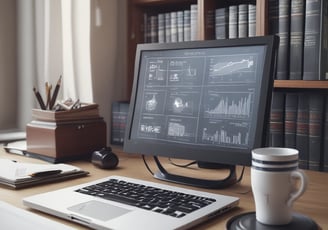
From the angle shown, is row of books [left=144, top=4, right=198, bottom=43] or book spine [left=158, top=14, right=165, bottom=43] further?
book spine [left=158, top=14, right=165, bottom=43]

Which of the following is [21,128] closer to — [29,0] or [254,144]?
[29,0]

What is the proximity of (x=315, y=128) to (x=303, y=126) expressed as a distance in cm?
4

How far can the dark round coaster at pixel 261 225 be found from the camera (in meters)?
0.81

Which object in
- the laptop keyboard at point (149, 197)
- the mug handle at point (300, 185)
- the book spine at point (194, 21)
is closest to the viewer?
the mug handle at point (300, 185)

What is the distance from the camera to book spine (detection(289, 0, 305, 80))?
4.67 feet

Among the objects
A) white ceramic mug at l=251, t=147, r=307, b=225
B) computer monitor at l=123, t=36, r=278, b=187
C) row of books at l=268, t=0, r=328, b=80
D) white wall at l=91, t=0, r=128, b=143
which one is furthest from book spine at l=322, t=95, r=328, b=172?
white wall at l=91, t=0, r=128, b=143

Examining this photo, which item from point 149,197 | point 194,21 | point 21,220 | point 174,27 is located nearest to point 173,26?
point 174,27

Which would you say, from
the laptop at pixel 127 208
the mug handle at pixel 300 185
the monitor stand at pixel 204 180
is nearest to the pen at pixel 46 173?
the laptop at pixel 127 208

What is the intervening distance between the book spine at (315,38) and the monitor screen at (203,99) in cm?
38

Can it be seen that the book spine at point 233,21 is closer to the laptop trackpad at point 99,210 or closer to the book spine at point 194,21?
the book spine at point 194,21

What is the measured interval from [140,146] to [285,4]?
2.20 ft

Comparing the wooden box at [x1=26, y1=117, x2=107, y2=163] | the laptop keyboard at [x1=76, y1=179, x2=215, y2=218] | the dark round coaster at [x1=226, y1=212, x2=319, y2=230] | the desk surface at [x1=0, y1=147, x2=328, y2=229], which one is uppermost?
the wooden box at [x1=26, y1=117, x2=107, y2=163]

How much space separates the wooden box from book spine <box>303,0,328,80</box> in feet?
2.42

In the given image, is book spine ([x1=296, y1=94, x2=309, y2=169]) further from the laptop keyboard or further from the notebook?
the notebook
